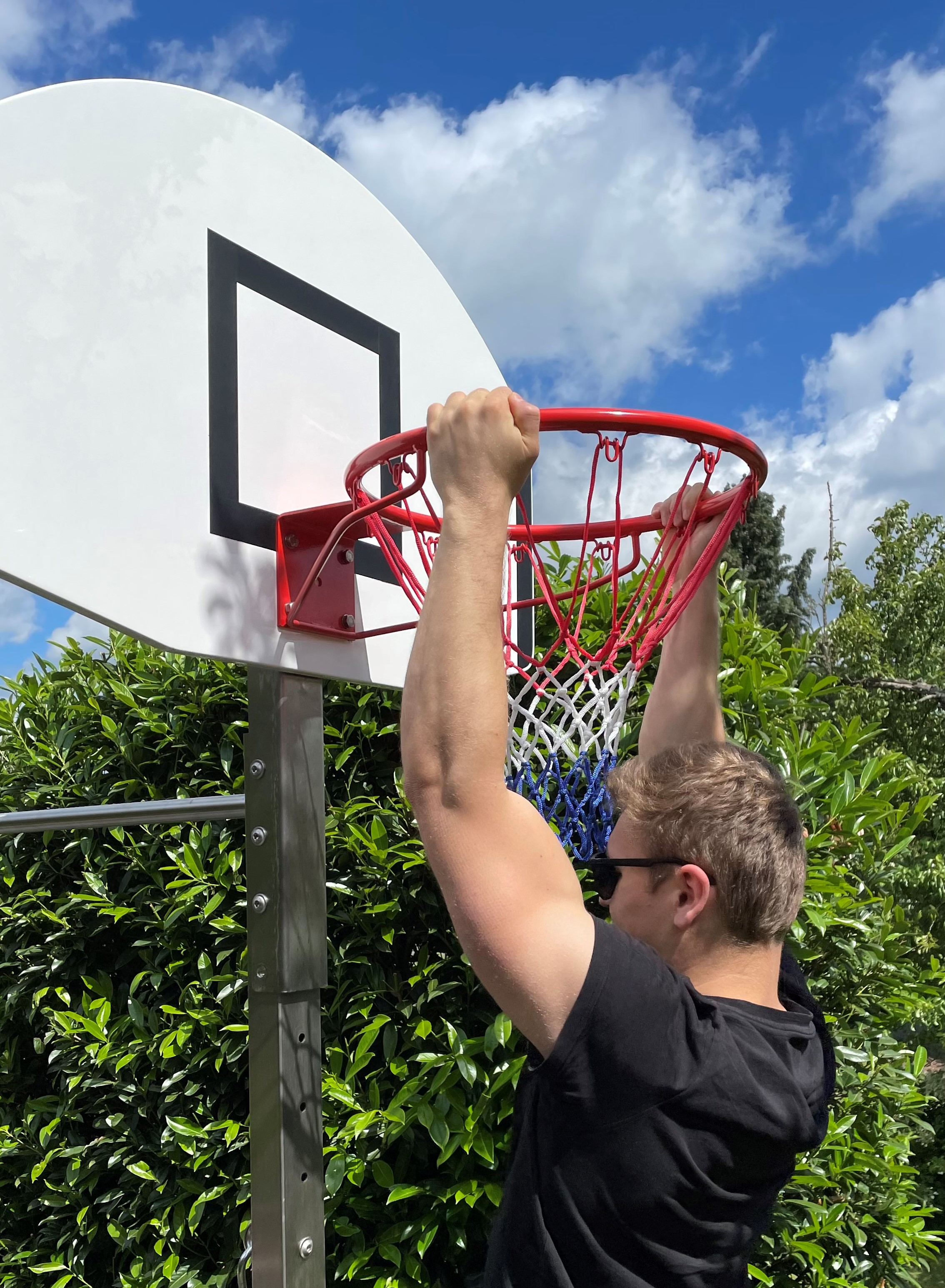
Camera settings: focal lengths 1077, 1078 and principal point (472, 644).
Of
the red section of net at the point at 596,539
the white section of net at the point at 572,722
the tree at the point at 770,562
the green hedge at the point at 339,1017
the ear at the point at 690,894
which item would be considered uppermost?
A: the tree at the point at 770,562

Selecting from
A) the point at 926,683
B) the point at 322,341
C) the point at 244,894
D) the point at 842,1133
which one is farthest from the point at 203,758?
the point at 926,683

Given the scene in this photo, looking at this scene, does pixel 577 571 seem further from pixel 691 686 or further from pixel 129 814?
pixel 129 814

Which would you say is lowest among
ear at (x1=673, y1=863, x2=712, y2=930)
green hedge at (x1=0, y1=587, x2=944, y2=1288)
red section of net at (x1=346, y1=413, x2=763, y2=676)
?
green hedge at (x1=0, y1=587, x2=944, y2=1288)

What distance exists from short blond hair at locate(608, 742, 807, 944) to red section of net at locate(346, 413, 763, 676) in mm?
505

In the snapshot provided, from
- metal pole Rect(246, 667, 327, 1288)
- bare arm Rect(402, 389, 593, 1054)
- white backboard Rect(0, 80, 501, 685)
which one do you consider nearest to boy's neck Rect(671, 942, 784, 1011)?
bare arm Rect(402, 389, 593, 1054)

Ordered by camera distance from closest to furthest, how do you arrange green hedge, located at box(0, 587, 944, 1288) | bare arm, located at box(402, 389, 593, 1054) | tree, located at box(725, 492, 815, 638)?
bare arm, located at box(402, 389, 593, 1054) < green hedge, located at box(0, 587, 944, 1288) < tree, located at box(725, 492, 815, 638)

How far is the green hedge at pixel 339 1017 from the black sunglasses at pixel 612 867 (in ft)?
3.73

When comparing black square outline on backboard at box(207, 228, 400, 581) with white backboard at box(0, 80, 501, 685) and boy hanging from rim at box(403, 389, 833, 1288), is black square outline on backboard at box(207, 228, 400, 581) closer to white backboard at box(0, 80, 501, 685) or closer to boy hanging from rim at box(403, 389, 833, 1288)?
white backboard at box(0, 80, 501, 685)

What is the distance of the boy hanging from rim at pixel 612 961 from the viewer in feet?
4.45

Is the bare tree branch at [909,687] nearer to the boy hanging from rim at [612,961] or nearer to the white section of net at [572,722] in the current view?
the white section of net at [572,722]

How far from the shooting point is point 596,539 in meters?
2.53

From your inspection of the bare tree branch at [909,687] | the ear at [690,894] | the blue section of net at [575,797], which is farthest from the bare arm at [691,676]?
the bare tree branch at [909,687]

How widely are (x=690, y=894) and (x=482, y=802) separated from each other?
377mm

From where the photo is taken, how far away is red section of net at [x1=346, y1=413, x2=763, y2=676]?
211 centimetres
